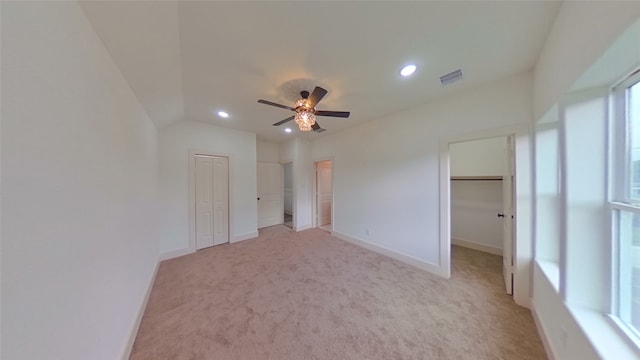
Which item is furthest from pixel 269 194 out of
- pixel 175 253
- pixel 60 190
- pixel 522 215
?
pixel 522 215

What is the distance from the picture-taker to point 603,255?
4.19 feet

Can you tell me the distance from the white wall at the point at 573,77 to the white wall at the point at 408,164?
433 millimetres

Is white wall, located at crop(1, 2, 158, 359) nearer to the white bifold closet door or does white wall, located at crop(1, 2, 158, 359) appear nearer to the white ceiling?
the white ceiling

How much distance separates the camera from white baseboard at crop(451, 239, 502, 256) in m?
3.63

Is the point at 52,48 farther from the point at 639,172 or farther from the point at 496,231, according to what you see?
the point at 496,231

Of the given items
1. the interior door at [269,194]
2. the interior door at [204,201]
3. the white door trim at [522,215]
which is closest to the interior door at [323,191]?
the interior door at [269,194]

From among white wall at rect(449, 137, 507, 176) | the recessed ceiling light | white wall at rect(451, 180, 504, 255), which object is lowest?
white wall at rect(451, 180, 504, 255)

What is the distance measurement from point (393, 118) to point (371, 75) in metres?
1.42

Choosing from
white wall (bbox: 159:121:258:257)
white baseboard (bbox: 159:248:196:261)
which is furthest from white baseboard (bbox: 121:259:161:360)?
white wall (bbox: 159:121:258:257)

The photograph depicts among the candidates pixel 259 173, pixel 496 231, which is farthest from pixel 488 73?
pixel 259 173

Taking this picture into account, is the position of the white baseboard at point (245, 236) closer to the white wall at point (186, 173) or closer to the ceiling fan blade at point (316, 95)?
the white wall at point (186, 173)

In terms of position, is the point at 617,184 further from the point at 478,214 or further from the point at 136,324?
the point at 136,324

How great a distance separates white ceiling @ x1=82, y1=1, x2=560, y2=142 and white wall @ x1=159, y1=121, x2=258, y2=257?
111 cm

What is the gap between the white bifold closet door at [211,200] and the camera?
3977mm
